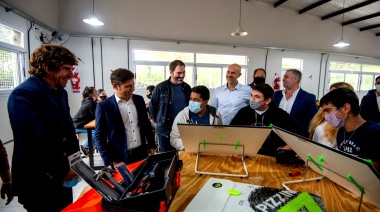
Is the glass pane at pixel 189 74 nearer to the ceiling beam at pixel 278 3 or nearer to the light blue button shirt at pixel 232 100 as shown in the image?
the ceiling beam at pixel 278 3

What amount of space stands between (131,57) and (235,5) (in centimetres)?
387

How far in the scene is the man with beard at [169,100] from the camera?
239cm

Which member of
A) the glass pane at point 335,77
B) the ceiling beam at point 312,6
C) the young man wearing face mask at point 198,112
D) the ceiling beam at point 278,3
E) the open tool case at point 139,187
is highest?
the ceiling beam at point 278,3

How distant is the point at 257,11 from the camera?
22.6ft

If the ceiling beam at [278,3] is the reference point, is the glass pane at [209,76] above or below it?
below

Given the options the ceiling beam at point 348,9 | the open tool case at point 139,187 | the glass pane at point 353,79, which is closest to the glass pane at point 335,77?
the glass pane at point 353,79

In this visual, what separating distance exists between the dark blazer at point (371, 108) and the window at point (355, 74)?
5.20 metres

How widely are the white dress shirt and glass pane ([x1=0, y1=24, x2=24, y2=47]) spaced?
3.10 meters

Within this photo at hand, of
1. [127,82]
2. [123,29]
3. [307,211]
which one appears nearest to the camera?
[307,211]

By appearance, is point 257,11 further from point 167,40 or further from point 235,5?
point 167,40

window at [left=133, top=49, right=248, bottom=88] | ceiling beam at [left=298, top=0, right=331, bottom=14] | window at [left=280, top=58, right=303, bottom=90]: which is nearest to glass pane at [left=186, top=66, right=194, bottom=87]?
window at [left=133, top=49, right=248, bottom=88]

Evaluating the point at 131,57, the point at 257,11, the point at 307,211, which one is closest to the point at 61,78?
the point at 307,211

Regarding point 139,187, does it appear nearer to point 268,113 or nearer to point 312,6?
point 268,113

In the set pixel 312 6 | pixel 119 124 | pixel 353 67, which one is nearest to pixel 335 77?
pixel 353 67
